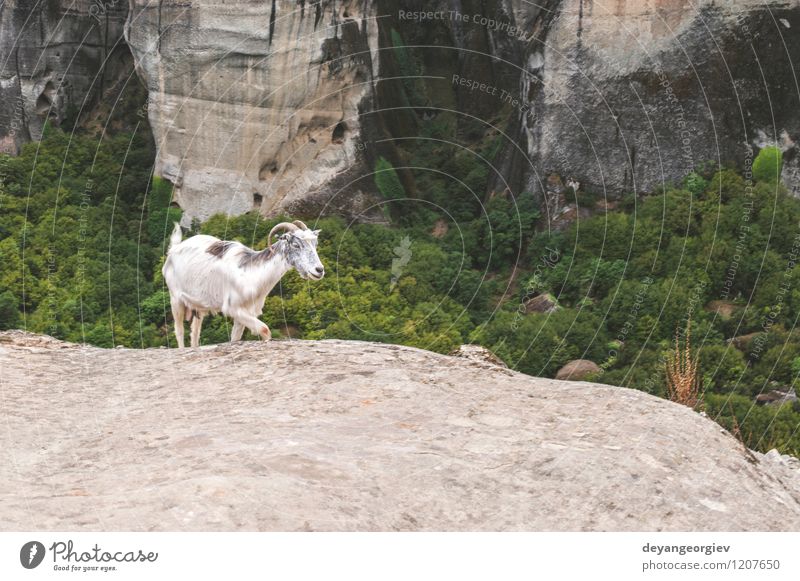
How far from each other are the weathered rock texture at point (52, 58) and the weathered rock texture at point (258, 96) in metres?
→ 5.18

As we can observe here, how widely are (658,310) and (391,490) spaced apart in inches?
887

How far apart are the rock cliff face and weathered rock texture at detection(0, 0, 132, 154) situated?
5.04 m

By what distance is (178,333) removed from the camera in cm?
1828

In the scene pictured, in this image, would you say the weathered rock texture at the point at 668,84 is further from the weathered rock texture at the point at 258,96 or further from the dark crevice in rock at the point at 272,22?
the dark crevice in rock at the point at 272,22

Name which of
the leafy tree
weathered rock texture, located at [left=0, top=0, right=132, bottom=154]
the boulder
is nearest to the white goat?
the boulder

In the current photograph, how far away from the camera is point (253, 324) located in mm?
16453

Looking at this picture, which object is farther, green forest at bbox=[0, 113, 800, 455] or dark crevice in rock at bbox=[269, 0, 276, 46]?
dark crevice in rock at bbox=[269, 0, 276, 46]

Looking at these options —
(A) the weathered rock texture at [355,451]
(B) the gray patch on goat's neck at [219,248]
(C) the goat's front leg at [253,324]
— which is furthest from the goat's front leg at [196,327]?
(A) the weathered rock texture at [355,451]

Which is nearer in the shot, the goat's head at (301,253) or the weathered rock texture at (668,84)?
the goat's head at (301,253)

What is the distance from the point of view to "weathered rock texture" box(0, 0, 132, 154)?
4347 cm

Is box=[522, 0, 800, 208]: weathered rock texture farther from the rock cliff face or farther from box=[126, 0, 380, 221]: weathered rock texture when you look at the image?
box=[126, 0, 380, 221]: weathered rock texture

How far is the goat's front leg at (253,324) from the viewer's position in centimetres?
1623

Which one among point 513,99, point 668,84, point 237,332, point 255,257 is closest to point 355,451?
point 255,257

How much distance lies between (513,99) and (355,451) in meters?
31.4
